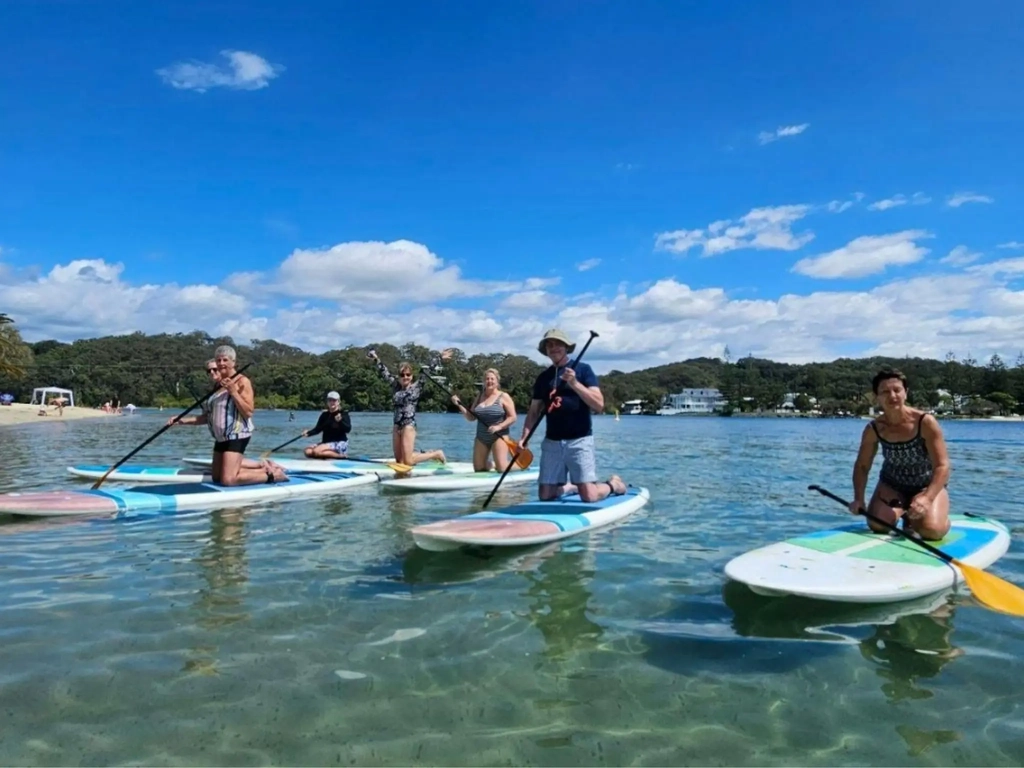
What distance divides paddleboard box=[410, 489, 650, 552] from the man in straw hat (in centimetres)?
26

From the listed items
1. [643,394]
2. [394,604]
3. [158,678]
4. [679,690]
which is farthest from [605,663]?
[643,394]

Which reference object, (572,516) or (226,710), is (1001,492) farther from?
(226,710)

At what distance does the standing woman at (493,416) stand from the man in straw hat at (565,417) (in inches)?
126

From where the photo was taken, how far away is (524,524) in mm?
6457

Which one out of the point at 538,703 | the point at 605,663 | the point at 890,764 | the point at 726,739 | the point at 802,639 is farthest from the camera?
the point at 802,639

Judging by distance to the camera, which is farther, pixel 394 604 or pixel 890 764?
pixel 394 604

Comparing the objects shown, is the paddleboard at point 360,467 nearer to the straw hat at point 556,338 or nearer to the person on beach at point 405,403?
the person on beach at point 405,403

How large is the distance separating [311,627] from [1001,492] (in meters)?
12.7

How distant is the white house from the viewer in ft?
458

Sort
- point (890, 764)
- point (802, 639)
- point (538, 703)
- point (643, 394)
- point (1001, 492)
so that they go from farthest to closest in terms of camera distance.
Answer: point (643, 394)
point (1001, 492)
point (802, 639)
point (538, 703)
point (890, 764)

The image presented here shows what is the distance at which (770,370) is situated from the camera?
153875mm

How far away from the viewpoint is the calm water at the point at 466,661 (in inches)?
125

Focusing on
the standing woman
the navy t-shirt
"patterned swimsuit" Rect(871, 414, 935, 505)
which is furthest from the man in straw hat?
the standing woman

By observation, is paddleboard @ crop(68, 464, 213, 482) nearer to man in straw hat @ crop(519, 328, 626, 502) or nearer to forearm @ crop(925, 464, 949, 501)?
man in straw hat @ crop(519, 328, 626, 502)
